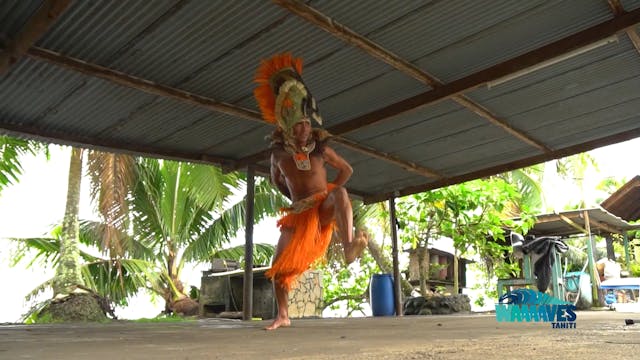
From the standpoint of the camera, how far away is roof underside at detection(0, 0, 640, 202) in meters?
3.85

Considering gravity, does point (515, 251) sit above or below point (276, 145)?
below

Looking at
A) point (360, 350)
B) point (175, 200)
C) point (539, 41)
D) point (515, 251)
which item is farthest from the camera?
point (175, 200)

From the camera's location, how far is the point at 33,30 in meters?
3.42

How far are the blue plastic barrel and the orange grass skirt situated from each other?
461 centimetres

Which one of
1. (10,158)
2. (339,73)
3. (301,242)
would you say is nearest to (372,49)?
(339,73)

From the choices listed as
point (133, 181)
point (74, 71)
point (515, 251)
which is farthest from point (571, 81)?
point (133, 181)

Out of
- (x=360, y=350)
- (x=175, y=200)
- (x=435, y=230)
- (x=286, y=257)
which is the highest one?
(x=175, y=200)

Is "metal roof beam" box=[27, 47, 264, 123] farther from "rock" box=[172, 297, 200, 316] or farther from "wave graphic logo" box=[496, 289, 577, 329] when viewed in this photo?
"rock" box=[172, 297, 200, 316]

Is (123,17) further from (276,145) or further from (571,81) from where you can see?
(571,81)

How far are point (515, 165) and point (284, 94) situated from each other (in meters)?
4.70

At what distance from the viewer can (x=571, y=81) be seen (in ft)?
16.7

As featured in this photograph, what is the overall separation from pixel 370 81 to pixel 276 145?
1569mm

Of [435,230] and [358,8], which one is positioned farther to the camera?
[435,230]

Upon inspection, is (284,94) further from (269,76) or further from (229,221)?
(229,221)
